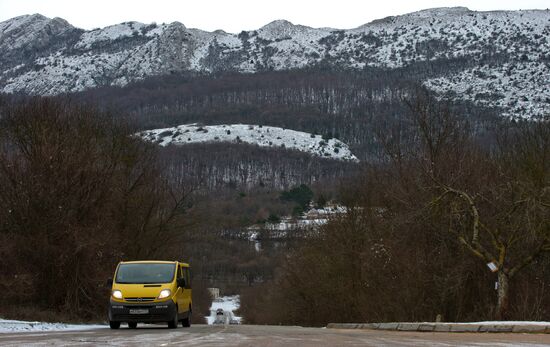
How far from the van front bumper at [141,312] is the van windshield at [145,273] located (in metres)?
0.93

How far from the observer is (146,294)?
78.0ft

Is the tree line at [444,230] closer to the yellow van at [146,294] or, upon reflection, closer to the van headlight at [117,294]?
the yellow van at [146,294]

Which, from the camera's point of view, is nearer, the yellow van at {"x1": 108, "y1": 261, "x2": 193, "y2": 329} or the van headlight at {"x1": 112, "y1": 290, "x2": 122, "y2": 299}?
the yellow van at {"x1": 108, "y1": 261, "x2": 193, "y2": 329}

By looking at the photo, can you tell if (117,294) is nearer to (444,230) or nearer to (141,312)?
(141,312)

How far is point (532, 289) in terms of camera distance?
3434 cm

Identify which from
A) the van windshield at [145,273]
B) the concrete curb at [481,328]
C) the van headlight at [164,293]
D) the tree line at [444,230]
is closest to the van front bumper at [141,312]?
the van headlight at [164,293]

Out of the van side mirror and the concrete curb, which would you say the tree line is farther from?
the van side mirror

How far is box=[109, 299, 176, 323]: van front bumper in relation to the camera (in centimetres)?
2355

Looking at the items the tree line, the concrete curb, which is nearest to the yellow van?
the concrete curb

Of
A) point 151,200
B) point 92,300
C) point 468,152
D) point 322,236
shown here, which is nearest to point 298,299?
point 322,236

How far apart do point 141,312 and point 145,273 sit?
1629mm

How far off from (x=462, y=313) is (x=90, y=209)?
1806cm

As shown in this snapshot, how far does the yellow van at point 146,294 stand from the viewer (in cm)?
2366

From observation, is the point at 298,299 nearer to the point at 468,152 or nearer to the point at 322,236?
the point at 322,236
